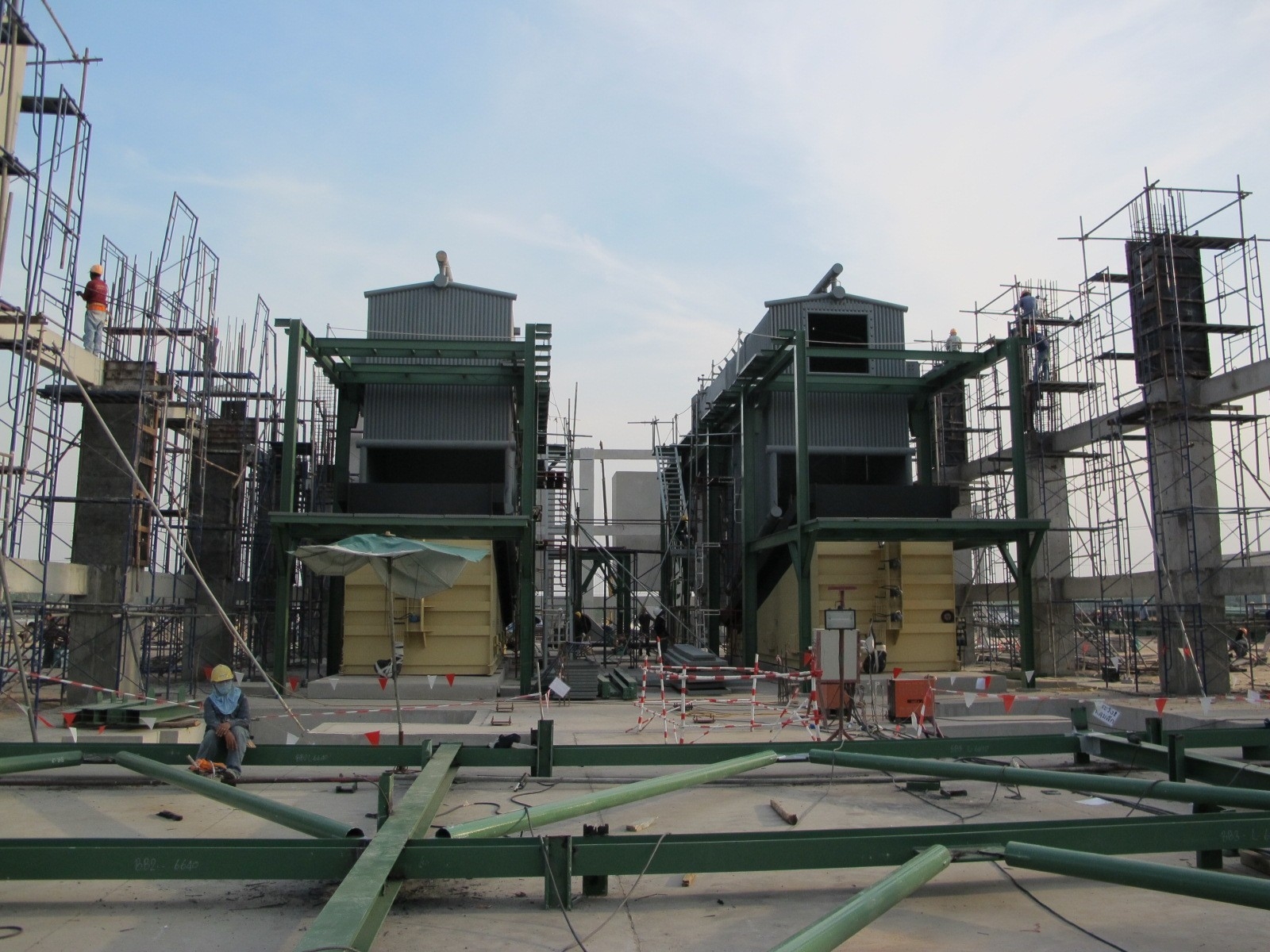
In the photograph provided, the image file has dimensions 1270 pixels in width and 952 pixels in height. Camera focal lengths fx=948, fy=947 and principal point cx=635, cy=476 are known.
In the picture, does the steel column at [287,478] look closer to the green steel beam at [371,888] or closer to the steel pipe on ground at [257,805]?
the steel pipe on ground at [257,805]

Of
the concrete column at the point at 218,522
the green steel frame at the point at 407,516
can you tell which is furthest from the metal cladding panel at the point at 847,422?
the concrete column at the point at 218,522

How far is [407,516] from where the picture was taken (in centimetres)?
1998

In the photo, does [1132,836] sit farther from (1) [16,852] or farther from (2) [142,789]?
(2) [142,789]

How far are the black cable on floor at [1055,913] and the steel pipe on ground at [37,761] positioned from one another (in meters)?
7.32

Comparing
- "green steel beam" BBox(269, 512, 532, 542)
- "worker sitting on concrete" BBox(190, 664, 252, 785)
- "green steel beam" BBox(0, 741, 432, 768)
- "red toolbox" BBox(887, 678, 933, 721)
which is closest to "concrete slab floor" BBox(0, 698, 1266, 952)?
"green steel beam" BBox(0, 741, 432, 768)

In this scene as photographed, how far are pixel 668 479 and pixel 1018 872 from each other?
88.8 feet

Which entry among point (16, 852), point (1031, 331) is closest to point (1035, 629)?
point (1031, 331)

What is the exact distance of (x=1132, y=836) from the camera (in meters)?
5.51

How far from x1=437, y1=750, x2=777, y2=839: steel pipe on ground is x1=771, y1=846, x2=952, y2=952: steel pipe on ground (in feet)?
6.66

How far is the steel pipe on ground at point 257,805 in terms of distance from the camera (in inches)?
235

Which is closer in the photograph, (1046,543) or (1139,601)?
(1139,601)

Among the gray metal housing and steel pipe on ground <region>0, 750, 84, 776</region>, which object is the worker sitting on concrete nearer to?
steel pipe on ground <region>0, 750, 84, 776</region>

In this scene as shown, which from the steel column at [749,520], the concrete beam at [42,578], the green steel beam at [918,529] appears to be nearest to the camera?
the concrete beam at [42,578]

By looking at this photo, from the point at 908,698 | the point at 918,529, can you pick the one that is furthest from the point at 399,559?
the point at 918,529
